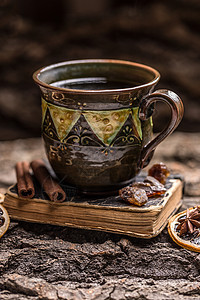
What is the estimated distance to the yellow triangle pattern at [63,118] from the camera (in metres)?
1.22

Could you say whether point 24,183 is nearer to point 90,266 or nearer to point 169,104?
point 90,266

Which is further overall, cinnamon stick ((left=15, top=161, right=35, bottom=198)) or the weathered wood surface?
cinnamon stick ((left=15, top=161, right=35, bottom=198))

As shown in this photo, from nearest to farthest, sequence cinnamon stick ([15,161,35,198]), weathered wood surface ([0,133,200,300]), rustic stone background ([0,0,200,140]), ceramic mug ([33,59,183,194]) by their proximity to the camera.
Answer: weathered wood surface ([0,133,200,300]) < ceramic mug ([33,59,183,194]) < cinnamon stick ([15,161,35,198]) < rustic stone background ([0,0,200,140])

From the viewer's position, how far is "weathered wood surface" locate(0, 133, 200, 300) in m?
1.09

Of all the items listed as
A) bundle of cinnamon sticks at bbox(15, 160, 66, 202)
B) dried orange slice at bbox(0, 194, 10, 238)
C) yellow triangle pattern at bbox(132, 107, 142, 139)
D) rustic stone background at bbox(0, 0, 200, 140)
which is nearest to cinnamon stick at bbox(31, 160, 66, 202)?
bundle of cinnamon sticks at bbox(15, 160, 66, 202)

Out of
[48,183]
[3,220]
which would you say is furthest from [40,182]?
[3,220]

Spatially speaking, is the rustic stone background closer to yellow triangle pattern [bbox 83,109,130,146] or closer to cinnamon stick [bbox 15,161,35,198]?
cinnamon stick [bbox 15,161,35,198]

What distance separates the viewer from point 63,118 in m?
1.24

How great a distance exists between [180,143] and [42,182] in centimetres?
90

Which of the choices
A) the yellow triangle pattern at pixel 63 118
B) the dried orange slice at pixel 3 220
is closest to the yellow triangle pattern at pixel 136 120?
the yellow triangle pattern at pixel 63 118

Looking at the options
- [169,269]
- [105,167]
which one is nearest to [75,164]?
[105,167]

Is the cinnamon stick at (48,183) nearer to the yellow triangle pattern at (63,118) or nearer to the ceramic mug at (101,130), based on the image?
the ceramic mug at (101,130)

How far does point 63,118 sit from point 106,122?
0.12 meters

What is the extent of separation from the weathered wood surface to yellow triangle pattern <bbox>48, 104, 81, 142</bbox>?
281 mm
